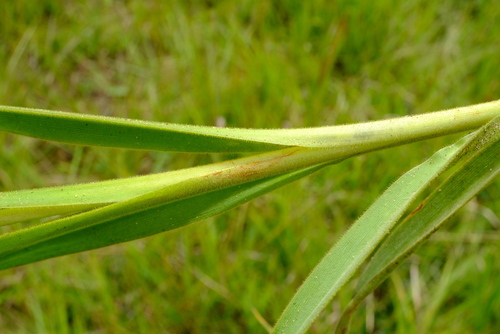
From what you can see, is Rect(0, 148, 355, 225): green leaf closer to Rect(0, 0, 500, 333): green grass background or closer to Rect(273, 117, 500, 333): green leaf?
Rect(273, 117, 500, 333): green leaf

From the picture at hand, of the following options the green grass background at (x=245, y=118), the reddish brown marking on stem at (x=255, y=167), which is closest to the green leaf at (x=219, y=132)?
the reddish brown marking on stem at (x=255, y=167)

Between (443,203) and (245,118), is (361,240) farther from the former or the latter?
(245,118)

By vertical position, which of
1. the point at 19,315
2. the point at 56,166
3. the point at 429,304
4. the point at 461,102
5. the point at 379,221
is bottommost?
the point at 429,304

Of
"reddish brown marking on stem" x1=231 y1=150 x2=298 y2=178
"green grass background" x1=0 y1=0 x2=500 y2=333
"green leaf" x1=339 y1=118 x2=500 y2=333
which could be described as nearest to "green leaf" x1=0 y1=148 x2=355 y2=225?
"reddish brown marking on stem" x1=231 y1=150 x2=298 y2=178

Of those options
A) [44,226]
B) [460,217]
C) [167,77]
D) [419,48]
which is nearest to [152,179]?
[44,226]

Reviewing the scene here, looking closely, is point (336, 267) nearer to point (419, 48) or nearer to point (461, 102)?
point (461, 102)

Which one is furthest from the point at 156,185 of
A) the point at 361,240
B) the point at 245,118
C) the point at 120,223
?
the point at 245,118
